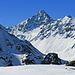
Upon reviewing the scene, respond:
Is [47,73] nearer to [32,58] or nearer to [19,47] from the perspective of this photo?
[32,58]

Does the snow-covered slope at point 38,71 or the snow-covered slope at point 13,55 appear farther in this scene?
the snow-covered slope at point 13,55

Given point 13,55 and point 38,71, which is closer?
point 38,71

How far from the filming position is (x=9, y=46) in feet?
370

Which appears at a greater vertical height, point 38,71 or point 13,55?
point 13,55

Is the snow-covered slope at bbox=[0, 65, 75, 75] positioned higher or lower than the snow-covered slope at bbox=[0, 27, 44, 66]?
lower

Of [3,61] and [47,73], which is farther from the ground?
[3,61]

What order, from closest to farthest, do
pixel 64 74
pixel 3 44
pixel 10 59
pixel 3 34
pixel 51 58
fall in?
pixel 64 74
pixel 51 58
pixel 10 59
pixel 3 44
pixel 3 34

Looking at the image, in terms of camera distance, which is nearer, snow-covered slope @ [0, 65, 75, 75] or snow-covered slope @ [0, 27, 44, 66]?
snow-covered slope @ [0, 65, 75, 75]

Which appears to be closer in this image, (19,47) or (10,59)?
(10,59)

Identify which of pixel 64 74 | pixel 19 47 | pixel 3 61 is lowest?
pixel 64 74

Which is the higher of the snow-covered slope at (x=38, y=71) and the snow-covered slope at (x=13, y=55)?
the snow-covered slope at (x=13, y=55)

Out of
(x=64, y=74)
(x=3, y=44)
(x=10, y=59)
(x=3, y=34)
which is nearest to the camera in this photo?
(x=64, y=74)

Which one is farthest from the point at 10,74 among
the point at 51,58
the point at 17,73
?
the point at 51,58

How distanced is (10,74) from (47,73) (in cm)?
353
